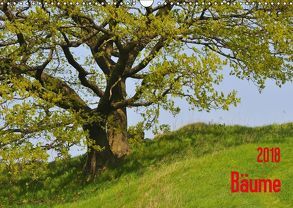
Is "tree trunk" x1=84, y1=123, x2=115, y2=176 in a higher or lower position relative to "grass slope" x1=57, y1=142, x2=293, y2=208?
higher

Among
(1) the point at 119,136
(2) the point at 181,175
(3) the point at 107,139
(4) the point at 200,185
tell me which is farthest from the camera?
(1) the point at 119,136

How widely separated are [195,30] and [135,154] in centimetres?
750

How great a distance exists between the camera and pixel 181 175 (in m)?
19.7

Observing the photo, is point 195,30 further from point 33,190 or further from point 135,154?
point 33,190

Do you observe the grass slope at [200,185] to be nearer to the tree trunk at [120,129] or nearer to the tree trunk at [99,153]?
the tree trunk at [99,153]

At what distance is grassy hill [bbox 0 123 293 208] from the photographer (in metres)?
17.1

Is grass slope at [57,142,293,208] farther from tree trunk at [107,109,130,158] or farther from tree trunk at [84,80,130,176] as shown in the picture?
tree trunk at [107,109,130,158]

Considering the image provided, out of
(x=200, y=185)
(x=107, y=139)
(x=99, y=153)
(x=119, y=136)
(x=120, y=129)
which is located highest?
(x=120, y=129)

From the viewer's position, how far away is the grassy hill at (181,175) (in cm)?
1711

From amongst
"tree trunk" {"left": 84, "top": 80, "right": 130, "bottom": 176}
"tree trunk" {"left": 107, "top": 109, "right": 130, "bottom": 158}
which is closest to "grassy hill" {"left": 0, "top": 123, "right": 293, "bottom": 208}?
"tree trunk" {"left": 107, "top": 109, "right": 130, "bottom": 158}

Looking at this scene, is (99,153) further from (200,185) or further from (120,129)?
(200,185)

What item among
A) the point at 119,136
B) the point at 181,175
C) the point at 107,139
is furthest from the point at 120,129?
the point at 181,175

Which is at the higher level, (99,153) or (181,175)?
(99,153)

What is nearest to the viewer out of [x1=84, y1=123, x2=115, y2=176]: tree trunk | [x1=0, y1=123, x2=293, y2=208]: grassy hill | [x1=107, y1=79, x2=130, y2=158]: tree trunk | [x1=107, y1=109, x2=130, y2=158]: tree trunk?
[x1=0, y1=123, x2=293, y2=208]: grassy hill
